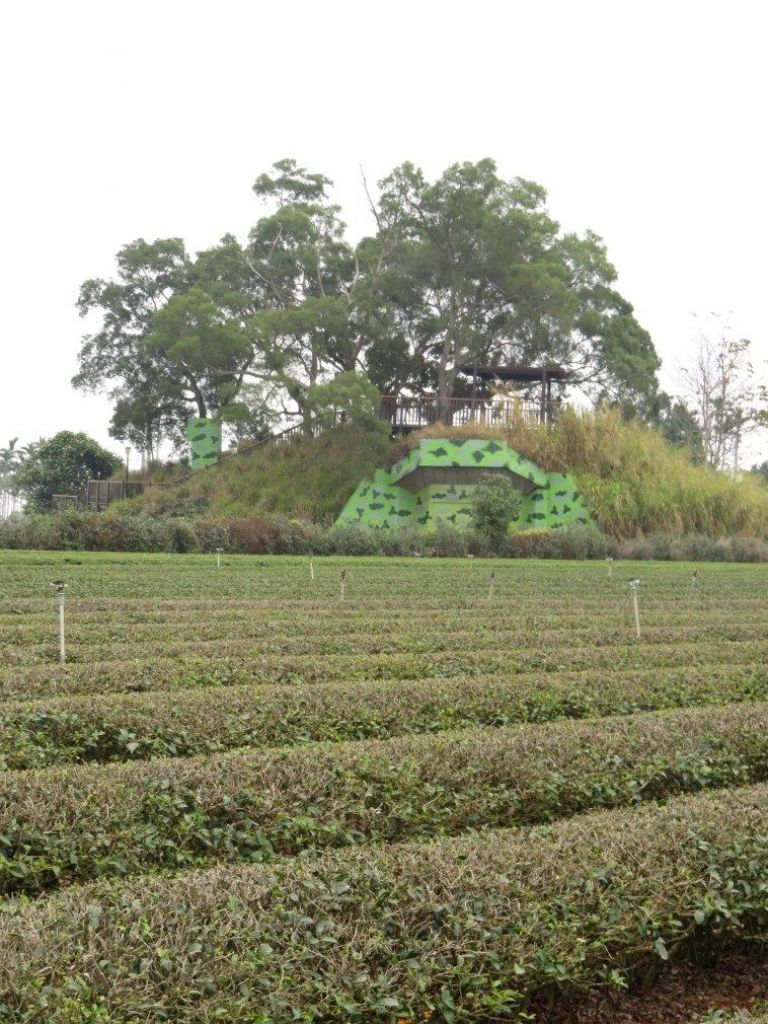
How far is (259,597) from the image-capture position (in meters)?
19.0

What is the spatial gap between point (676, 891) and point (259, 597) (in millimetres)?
14801

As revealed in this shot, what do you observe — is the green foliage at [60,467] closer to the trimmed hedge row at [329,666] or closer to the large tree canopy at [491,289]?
the large tree canopy at [491,289]

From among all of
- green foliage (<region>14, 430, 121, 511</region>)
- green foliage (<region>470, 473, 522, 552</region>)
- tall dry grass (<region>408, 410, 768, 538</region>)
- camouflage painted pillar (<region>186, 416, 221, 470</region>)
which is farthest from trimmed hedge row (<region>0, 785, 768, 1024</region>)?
green foliage (<region>14, 430, 121, 511</region>)

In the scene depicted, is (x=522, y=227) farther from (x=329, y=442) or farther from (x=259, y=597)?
(x=259, y=597)

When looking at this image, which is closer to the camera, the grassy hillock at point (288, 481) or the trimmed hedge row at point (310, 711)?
the trimmed hedge row at point (310, 711)

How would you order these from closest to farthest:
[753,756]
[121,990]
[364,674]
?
1. [121,990]
2. [753,756]
3. [364,674]

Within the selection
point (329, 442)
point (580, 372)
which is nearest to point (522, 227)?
point (580, 372)

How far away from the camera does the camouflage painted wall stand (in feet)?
122

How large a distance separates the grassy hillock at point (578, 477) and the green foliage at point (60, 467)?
12.1 m

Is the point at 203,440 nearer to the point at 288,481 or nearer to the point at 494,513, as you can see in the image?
the point at 288,481

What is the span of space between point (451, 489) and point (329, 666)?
1073 inches

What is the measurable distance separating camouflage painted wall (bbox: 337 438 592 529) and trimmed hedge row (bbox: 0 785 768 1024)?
31.4 metres

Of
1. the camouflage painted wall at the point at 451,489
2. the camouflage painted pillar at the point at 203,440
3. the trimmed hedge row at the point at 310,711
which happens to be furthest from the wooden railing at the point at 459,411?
the trimmed hedge row at the point at 310,711

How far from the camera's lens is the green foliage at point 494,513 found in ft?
108
